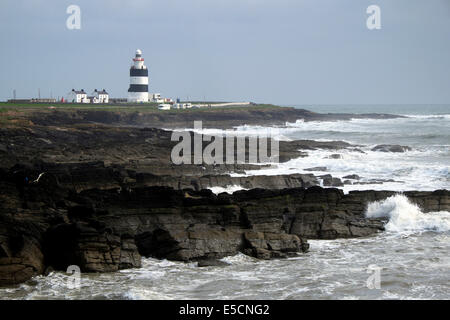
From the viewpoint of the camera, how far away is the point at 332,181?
24.6 meters

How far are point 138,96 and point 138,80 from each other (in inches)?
108

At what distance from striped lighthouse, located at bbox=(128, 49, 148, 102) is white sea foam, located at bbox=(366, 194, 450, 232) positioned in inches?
2729

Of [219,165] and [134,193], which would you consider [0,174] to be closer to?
[134,193]

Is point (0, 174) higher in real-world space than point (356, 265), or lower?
higher

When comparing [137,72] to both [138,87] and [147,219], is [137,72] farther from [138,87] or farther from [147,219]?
[147,219]

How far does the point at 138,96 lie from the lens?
87.9m

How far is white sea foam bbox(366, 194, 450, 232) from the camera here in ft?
58.1

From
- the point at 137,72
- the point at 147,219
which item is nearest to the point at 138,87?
the point at 137,72

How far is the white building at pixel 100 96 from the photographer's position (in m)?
88.8

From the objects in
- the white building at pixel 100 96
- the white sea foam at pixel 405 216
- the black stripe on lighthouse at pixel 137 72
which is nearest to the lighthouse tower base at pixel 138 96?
the black stripe on lighthouse at pixel 137 72

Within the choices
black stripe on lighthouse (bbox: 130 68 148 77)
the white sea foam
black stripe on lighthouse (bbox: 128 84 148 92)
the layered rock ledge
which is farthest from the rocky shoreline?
black stripe on lighthouse (bbox: 128 84 148 92)

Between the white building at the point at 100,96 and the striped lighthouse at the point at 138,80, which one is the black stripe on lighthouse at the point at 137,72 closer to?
the striped lighthouse at the point at 138,80
